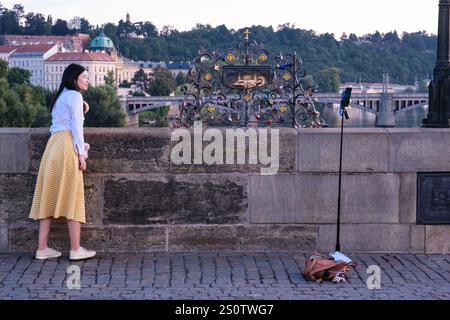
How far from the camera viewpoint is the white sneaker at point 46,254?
22.0ft

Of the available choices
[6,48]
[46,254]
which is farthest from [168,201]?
[6,48]

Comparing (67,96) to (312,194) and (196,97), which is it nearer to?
(312,194)

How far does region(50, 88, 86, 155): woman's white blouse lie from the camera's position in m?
6.50

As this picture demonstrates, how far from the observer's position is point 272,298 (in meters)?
5.68

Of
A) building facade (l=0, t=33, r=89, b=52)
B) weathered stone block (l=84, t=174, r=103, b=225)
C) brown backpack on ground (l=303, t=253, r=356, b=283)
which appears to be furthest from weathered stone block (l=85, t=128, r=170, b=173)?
building facade (l=0, t=33, r=89, b=52)

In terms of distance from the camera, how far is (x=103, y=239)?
277 inches

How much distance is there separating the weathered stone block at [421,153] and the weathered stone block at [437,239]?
1.43ft

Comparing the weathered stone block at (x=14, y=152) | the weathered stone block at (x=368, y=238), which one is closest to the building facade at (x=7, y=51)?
the weathered stone block at (x=14, y=152)

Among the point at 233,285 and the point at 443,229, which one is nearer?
the point at 233,285

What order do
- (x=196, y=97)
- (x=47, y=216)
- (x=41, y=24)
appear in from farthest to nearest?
(x=41, y=24)
(x=196, y=97)
(x=47, y=216)

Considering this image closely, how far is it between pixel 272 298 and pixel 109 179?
6.16 feet

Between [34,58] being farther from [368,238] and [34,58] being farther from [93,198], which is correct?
[368,238]

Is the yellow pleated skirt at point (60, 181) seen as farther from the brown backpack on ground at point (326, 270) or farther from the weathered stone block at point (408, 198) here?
the weathered stone block at point (408, 198)

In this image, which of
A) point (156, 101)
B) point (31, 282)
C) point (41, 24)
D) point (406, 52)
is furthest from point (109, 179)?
point (41, 24)
